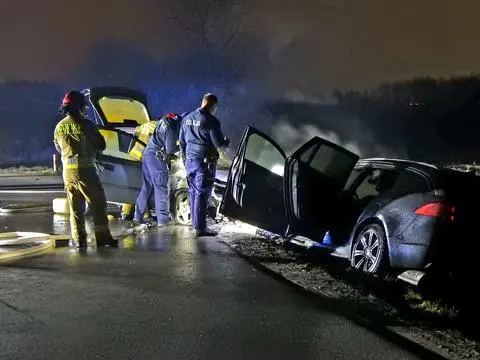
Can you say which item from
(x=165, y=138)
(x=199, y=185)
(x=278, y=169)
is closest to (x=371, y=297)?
(x=278, y=169)

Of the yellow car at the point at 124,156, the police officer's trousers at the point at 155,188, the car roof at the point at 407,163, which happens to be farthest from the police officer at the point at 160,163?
the car roof at the point at 407,163

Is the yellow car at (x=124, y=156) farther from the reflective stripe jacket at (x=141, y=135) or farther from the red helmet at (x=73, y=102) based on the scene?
the red helmet at (x=73, y=102)

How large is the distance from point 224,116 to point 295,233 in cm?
1324

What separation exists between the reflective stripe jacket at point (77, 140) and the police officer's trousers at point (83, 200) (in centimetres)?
11

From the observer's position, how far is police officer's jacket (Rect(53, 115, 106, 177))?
25.0 feet

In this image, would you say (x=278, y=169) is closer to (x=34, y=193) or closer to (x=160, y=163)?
(x=160, y=163)

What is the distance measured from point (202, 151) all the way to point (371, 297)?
3.70 metres

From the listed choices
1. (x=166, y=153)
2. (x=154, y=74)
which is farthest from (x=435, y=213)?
(x=154, y=74)

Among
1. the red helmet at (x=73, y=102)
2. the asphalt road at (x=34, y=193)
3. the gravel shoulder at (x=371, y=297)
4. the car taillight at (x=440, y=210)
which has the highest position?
the red helmet at (x=73, y=102)

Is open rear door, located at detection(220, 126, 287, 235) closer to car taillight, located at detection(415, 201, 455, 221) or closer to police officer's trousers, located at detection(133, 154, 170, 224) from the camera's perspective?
police officer's trousers, located at detection(133, 154, 170, 224)

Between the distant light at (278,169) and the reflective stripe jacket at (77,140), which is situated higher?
the reflective stripe jacket at (77,140)

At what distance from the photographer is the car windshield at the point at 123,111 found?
10.9 meters

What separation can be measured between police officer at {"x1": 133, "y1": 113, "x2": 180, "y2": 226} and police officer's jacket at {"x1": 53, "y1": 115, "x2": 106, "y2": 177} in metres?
1.75

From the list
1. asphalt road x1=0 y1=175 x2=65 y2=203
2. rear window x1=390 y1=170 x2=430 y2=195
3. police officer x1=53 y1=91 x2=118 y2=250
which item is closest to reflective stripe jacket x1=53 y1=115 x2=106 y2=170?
police officer x1=53 y1=91 x2=118 y2=250
